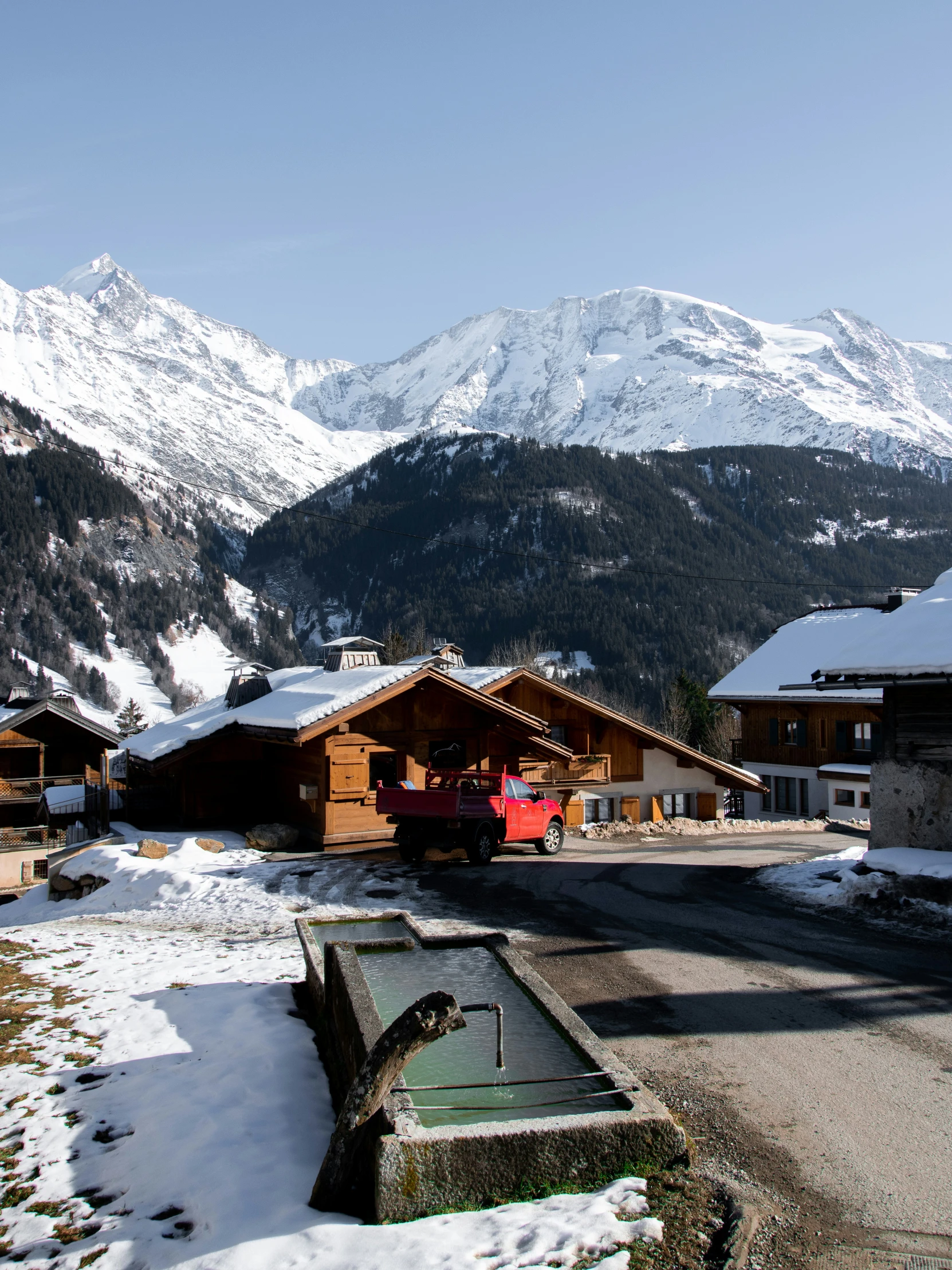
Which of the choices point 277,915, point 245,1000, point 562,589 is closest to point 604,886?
point 277,915

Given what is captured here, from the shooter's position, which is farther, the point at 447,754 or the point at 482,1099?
the point at 447,754

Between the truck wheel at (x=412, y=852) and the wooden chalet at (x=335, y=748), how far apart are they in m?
3.81

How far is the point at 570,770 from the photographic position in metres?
30.3

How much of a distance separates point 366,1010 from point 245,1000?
3.20m

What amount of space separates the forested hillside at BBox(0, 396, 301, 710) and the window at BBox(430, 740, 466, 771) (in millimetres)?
135311

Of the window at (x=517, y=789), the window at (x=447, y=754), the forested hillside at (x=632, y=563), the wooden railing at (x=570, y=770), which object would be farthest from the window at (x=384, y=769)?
the forested hillside at (x=632, y=563)

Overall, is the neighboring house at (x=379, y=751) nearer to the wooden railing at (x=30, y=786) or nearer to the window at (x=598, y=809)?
the window at (x=598, y=809)

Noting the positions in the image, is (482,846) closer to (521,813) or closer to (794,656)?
(521,813)

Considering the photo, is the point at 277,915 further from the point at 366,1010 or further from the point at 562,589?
the point at 562,589

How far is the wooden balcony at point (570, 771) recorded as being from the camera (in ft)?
95.5

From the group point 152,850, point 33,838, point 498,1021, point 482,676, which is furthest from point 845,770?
point 498,1021

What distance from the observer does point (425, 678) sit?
82.2 ft

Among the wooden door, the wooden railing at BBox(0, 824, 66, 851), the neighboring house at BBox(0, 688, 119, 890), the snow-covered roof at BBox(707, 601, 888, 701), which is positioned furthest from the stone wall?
the wooden railing at BBox(0, 824, 66, 851)

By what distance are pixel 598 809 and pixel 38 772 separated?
2315cm
